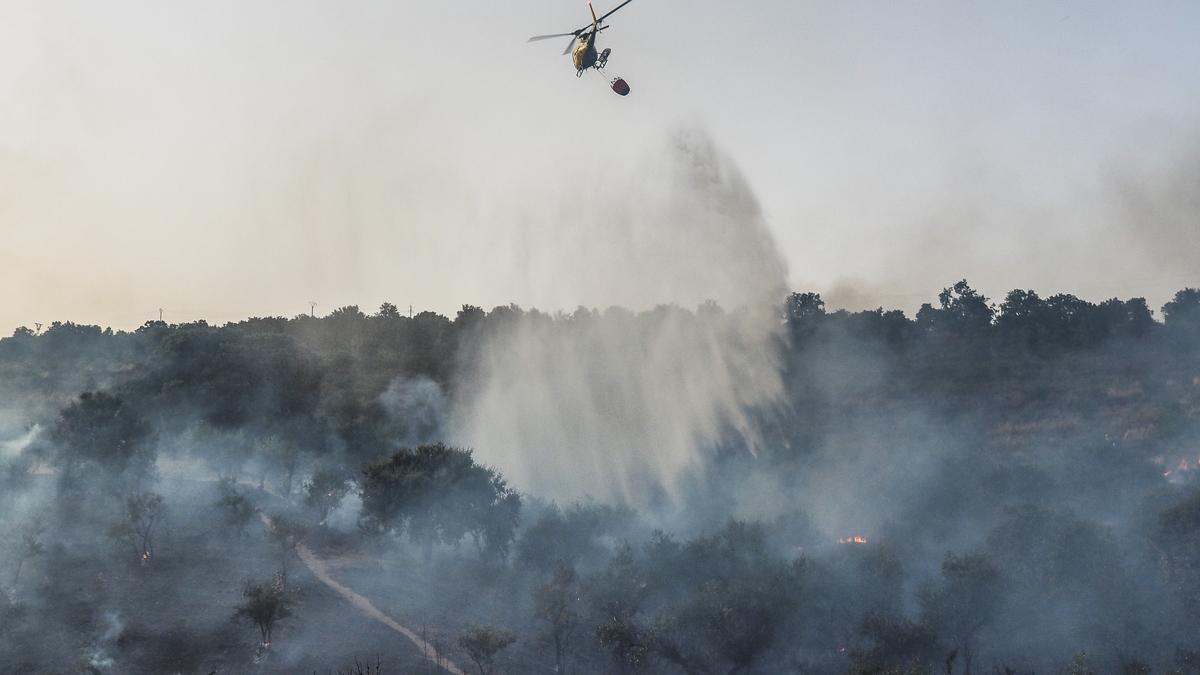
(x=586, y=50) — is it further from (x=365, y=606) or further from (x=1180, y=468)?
(x=1180, y=468)

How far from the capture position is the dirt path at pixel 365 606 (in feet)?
222

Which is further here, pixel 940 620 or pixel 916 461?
pixel 916 461

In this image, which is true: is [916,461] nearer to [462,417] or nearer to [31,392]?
[462,417]

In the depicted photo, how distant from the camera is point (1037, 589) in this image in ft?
273

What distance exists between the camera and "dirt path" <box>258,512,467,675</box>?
222 ft

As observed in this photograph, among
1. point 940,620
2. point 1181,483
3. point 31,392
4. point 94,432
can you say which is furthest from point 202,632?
point 1181,483

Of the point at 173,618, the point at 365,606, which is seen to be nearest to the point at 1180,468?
the point at 365,606

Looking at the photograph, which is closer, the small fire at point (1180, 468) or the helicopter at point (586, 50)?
the helicopter at point (586, 50)

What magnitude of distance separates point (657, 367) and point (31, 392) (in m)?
109

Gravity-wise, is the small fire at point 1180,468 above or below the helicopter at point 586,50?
below

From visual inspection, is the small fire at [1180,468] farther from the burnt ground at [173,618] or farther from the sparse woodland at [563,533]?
the burnt ground at [173,618]

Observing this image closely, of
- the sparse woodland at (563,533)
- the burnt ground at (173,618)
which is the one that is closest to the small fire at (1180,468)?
the sparse woodland at (563,533)

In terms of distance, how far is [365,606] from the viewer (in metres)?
75.6

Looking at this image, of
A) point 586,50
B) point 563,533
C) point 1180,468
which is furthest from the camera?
point 1180,468
